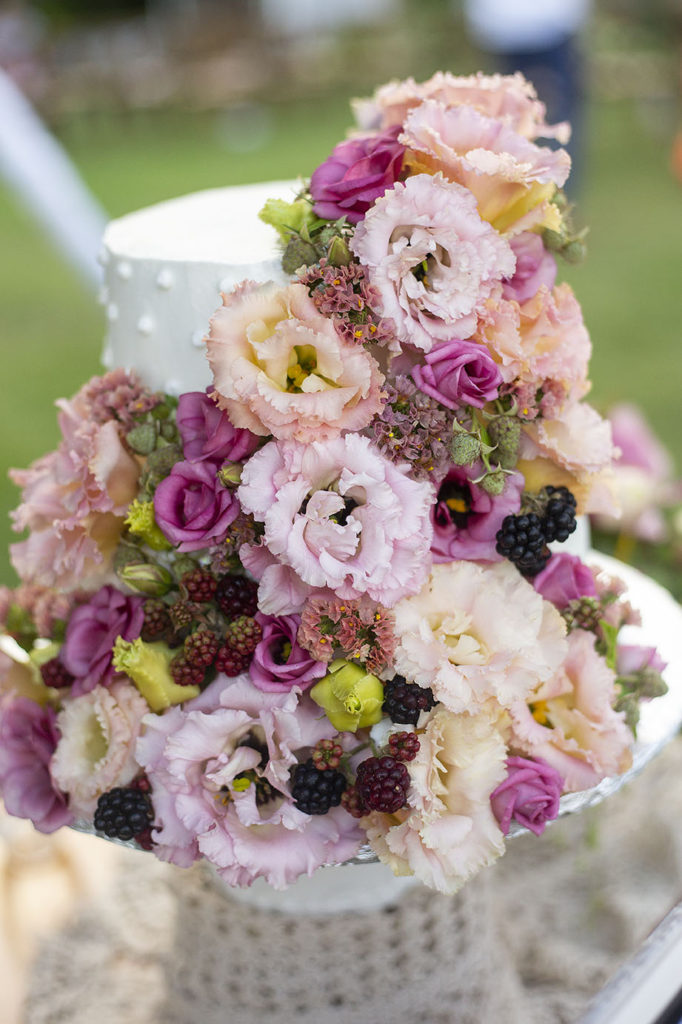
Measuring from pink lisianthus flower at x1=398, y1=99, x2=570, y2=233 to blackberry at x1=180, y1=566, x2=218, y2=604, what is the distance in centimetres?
49

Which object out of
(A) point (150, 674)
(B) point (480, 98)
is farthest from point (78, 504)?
(B) point (480, 98)

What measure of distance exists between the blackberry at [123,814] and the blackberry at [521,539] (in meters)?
0.46

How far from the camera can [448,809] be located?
110cm

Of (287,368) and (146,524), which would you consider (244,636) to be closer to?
(146,524)

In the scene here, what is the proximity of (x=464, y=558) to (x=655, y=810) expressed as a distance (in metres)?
1.16

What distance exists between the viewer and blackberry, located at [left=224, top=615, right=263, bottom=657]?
3.68 feet

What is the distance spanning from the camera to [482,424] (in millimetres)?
1146

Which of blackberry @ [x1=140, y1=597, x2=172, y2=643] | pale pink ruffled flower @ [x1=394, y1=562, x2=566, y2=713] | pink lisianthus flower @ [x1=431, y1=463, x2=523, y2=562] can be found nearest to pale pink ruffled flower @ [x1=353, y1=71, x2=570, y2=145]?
pink lisianthus flower @ [x1=431, y1=463, x2=523, y2=562]

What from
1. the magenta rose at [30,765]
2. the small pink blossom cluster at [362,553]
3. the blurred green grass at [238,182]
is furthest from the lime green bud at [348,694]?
the blurred green grass at [238,182]

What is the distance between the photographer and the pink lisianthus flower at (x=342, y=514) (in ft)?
3.42

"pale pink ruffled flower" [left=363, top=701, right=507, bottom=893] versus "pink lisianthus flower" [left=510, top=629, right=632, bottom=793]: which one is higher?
"pale pink ruffled flower" [left=363, top=701, right=507, bottom=893]

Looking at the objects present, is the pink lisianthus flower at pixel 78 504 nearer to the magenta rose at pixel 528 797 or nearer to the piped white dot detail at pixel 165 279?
the piped white dot detail at pixel 165 279

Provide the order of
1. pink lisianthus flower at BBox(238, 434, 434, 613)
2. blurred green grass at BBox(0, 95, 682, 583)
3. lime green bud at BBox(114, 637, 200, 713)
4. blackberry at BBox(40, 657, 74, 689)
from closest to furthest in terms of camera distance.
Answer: pink lisianthus flower at BBox(238, 434, 434, 613), lime green bud at BBox(114, 637, 200, 713), blackberry at BBox(40, 657, 74, 689), blurred green grass at BBox(0, 95, 682, 583)

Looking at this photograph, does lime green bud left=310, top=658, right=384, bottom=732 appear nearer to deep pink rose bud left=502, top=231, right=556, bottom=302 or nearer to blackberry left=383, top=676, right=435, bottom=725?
blackberry left=383, top=676, right=435, bottom=725
